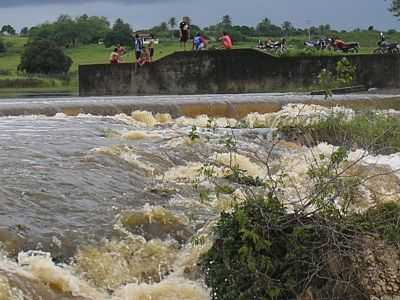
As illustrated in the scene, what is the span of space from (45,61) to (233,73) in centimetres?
4134

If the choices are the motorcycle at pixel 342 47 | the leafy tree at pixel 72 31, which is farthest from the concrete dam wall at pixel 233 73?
the leafy tree at pixel 72 31

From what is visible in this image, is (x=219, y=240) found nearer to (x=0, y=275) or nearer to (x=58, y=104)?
(x=0, y=275)

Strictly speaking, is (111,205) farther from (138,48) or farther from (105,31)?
(105,31)

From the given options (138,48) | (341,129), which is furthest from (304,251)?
(138,48)

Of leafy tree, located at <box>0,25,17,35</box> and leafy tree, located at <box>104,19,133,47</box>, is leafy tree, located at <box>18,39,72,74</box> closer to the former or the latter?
leafy tree, located at <box>104,19,133,47</box>

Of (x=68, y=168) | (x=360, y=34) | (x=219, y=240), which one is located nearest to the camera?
(x=219, y=240)

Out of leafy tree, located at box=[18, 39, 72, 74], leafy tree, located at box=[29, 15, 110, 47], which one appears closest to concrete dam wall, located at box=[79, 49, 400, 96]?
leafy tree, located at box=[18, 39, 72, 74]

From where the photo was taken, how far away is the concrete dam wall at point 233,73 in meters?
25.2

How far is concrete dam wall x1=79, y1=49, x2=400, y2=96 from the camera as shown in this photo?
2520cm

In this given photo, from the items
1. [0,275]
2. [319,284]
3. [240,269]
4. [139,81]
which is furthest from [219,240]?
[139,81]

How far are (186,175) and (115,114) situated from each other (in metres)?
6.25

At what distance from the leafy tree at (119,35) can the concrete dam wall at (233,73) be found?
164 ft

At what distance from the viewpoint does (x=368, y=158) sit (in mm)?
10906

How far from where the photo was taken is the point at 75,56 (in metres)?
81.4
